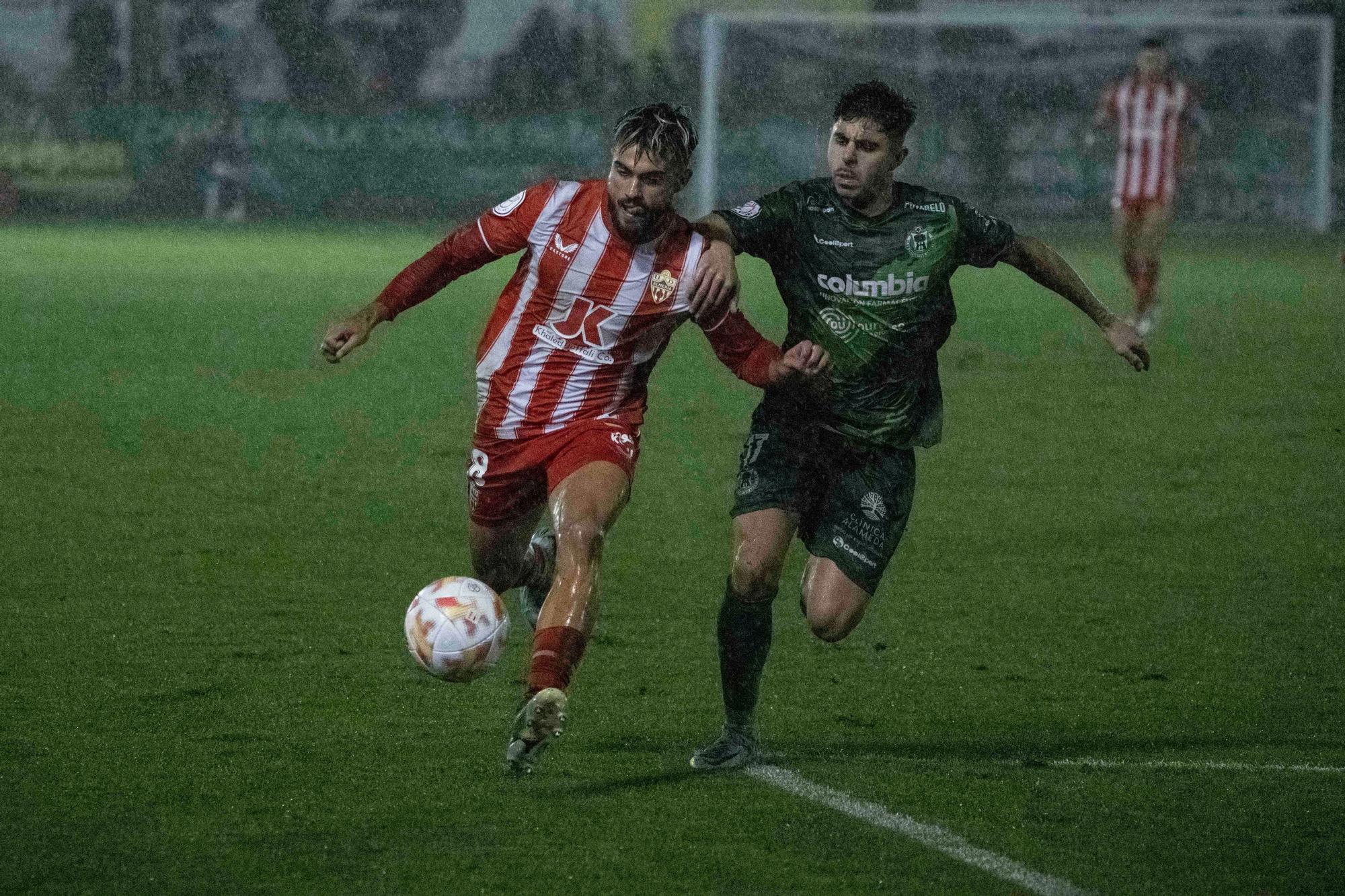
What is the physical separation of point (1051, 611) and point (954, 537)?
135 centimetres

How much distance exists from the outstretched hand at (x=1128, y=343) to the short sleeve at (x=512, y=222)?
157cm

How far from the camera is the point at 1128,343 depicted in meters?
5.59

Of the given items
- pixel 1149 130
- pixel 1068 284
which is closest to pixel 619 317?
pixel 1068 284

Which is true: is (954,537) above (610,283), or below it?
below

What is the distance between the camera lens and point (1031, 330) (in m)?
16.1

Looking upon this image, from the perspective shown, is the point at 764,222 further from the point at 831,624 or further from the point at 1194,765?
the point at 1194,765

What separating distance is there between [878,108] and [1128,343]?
36.7 inches

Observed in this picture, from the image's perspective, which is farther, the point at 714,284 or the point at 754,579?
the point at 754,579

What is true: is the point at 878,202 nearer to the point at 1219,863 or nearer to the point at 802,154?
the point at 1219,863

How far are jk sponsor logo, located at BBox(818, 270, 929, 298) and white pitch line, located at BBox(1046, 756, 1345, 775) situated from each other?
1.31 meters

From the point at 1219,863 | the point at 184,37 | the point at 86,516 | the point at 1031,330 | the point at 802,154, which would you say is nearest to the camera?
the point at 1219,863

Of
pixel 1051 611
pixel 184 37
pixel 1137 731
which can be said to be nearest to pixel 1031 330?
pixel 1051 611

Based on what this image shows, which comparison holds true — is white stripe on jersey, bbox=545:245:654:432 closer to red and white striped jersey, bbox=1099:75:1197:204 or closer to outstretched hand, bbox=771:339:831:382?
outstretched hand, bbox=771:339:831:382

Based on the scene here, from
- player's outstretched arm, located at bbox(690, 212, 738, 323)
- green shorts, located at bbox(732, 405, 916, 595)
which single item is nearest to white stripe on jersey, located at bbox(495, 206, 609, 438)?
player's outstretched arm, located at bbox(690, 212, 738, 323)
